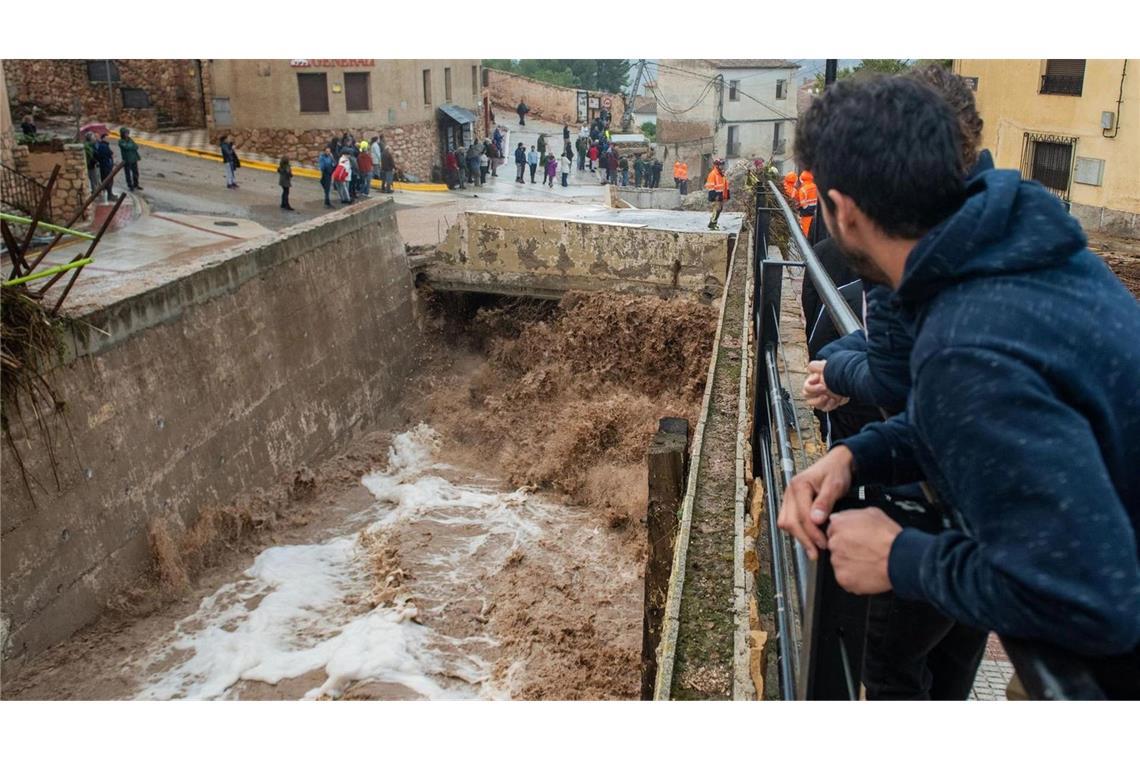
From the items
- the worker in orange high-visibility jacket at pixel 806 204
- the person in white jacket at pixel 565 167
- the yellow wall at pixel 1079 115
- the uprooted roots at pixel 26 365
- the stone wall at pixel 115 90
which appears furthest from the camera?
the person in white jacket at pixel 565 167

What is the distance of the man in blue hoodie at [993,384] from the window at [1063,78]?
1789 cm

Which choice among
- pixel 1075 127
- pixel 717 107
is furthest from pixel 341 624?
pixel 717 107

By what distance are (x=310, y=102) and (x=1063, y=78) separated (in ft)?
54.2

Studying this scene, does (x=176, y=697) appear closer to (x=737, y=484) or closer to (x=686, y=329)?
(x=737, y=484)

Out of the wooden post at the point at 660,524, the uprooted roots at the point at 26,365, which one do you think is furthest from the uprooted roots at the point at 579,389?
the uprooted roots at the point at 26,365

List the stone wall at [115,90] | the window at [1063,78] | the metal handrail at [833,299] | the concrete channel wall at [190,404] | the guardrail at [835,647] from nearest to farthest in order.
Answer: the guardrail at [835,647], the metal handrail at [833,299], the concrete channel wall at [190,404], the window at [1063,78], the stone wall at [115,90]

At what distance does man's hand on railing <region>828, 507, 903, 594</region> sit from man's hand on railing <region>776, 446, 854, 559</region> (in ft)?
0.22

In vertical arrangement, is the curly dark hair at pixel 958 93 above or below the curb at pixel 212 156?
above

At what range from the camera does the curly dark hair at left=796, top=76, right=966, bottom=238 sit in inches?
52.3

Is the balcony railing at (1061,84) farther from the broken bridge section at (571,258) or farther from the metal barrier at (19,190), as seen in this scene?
the metal barrier at (19,190)

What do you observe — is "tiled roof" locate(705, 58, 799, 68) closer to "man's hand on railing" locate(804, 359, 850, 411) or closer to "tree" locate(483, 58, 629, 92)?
"tree" locate(483, 58, 629, 92)

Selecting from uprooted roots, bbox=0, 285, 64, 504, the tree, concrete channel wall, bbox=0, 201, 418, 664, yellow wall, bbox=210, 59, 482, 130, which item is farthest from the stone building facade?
uprooted roots, bbox=0, 285, 64, 504

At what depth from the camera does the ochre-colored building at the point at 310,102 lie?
910 inches

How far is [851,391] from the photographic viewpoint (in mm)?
2104
